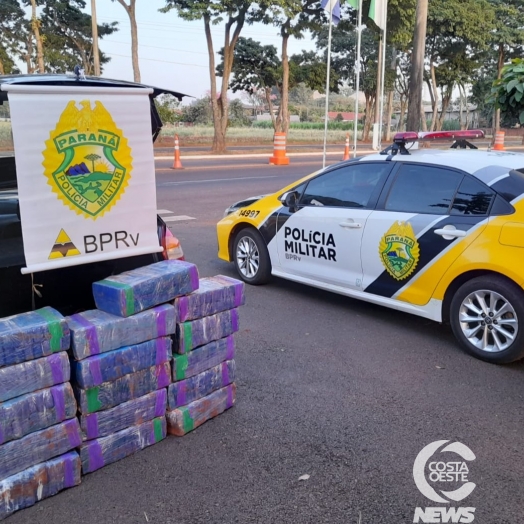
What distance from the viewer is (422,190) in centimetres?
527

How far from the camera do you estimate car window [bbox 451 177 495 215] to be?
188 inches

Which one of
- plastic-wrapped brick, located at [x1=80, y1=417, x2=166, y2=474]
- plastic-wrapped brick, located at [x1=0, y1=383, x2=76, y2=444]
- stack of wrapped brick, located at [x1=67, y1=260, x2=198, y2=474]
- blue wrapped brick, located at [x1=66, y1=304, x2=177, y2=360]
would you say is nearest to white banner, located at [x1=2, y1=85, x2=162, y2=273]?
stack of wrapped brick, located at [x1=67, y1=260, x2=198, y2=474]

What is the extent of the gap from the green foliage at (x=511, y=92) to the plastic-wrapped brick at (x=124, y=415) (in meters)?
4.13

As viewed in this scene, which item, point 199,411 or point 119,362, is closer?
point 119,362

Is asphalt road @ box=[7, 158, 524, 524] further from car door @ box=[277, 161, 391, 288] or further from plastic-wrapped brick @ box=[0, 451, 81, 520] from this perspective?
car door @ box=[277, 161, 391, 288]

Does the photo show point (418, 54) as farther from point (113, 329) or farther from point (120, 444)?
point (120, 444)

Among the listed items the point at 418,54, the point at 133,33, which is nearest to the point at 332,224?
the point at 418,54

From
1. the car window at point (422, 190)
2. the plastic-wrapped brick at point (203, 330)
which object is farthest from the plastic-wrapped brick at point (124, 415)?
the car window at point (422, 190)

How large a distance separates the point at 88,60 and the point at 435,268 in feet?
140

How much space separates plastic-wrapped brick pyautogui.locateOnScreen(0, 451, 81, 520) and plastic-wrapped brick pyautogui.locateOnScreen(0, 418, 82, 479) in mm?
30

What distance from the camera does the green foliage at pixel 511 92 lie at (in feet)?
17.7

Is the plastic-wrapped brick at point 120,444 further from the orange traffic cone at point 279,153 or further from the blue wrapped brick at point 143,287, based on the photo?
the orange traffic cone at point 279,153

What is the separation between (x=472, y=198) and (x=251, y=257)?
272cm

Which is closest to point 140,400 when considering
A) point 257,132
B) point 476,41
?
point 476,41
